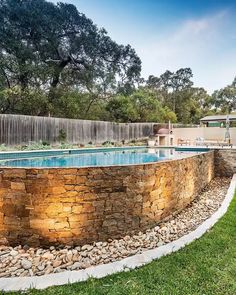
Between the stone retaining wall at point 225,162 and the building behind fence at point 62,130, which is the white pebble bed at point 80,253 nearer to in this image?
the stone retaining wall at point 225,162

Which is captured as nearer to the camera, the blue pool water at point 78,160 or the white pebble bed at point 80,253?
the white pebble bed at point 80,253

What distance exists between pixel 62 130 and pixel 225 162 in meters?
10.1

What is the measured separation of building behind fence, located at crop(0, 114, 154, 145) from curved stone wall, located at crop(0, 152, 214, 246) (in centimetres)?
1032

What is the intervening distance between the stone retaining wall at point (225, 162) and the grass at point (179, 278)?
671 cm

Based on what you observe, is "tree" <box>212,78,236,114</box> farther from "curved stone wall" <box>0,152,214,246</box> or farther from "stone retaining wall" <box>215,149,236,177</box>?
"curved stone wall" <box>0,152,214,246</box>

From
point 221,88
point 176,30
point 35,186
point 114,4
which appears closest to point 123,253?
point 35,186

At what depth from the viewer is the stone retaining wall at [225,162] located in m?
9.59

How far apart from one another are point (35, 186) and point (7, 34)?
51.8 ft

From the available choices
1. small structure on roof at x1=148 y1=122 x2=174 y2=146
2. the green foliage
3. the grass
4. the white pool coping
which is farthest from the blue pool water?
the green foliage

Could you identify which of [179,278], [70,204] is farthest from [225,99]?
[179,278]

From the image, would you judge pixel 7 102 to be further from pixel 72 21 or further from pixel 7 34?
pixel 72 21

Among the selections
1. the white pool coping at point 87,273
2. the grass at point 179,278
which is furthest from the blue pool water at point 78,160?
the grass at point 179,278

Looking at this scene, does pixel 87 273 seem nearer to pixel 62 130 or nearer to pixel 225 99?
pixel 62 130

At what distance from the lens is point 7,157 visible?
10.8 metres
